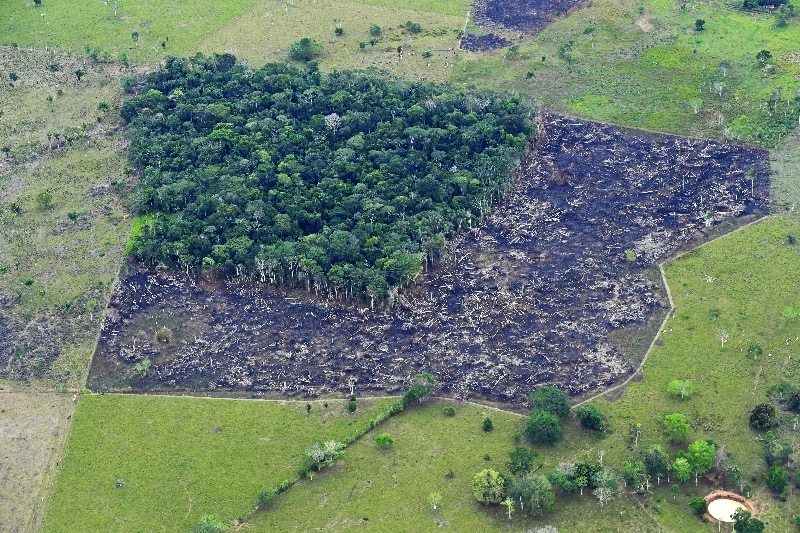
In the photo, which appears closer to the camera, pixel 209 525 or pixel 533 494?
pixel 209 525

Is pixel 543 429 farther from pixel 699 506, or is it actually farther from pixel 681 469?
pixel 699 506

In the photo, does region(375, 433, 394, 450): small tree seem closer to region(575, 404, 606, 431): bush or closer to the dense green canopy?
region(575, 404, 606, 431): bush

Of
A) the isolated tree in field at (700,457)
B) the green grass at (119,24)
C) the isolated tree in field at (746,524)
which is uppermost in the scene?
the green grass at (119,24)

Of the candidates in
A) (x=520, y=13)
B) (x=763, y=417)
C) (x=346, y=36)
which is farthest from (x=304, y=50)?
(x=763, y=417)

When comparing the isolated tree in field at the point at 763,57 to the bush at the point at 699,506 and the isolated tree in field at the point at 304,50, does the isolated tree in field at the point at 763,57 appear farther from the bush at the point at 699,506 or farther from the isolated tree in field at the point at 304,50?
the bush at the point at 699,506

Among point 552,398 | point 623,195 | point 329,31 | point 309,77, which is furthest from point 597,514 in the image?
point 329,31

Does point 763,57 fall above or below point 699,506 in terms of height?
above

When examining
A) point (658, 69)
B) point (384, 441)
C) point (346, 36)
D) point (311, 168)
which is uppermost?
point (346, 36)

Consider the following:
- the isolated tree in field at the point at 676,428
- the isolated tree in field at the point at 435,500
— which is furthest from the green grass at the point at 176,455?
the isolated tree in field at the point at 676,428
